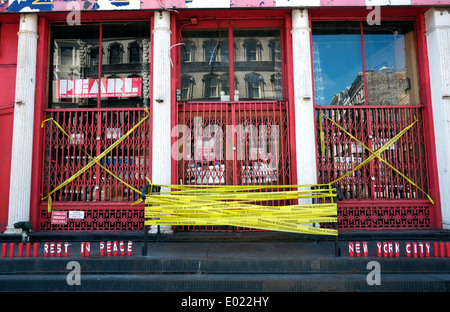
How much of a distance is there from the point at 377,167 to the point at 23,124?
29.8ft

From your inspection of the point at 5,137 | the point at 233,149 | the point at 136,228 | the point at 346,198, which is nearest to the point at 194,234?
the point at 136,228

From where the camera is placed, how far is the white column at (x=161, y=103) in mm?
7746

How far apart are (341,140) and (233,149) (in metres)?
2.82

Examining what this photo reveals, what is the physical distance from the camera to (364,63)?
8695 mm

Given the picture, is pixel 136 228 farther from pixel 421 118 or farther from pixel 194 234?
pixel 421 118

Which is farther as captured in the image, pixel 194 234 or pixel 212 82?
pixel 212 82

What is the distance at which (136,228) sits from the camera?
25.9ft

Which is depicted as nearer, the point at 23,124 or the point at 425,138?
the point at 23,124

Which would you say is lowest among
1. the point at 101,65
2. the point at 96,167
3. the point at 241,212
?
the point at 241,212

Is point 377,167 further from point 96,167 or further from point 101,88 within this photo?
point 101,88

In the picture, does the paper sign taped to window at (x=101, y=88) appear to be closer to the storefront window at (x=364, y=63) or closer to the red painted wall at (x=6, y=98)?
the red painted wall at (x=6, y=98)
